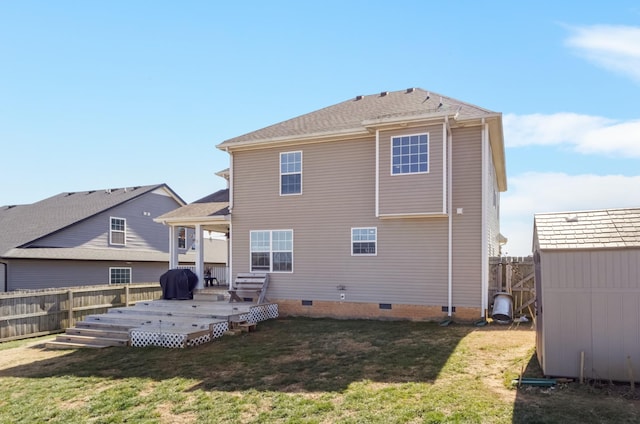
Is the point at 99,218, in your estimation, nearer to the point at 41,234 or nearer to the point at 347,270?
the point at 41,234

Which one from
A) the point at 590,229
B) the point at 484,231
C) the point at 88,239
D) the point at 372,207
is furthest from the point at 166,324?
the point at 88,239

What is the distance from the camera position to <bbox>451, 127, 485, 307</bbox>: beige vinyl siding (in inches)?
451

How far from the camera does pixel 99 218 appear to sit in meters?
20.3

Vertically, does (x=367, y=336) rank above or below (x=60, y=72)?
below

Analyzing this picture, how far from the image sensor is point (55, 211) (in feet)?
70.5

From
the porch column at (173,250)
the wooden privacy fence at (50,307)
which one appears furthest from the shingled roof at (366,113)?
the wooden privacy fence at (50,307)

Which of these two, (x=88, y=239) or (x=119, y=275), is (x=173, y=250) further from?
(x=88, y=239)

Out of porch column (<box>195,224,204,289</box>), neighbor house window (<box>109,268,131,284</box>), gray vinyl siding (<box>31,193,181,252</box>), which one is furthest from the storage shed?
gray vinyl siding (<box>31,193,181,252</box>)

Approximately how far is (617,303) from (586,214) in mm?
1628

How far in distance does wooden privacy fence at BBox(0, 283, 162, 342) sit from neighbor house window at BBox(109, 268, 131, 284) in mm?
4581

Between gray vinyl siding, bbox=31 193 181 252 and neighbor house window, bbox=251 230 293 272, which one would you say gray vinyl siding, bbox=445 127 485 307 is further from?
gray vinyl siding, bbox=31 193 181 252

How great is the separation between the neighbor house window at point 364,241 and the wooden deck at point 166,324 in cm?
327

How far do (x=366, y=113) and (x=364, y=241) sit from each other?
425cm

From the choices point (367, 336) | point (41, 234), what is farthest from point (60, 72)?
point (367, 336)
